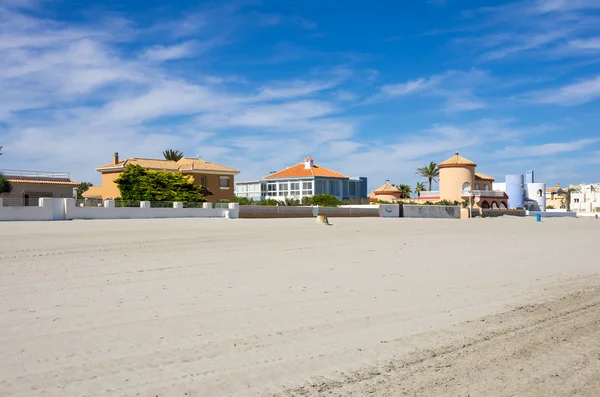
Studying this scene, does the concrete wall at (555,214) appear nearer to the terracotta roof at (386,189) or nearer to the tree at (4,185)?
the terracotta roof at (386,189)

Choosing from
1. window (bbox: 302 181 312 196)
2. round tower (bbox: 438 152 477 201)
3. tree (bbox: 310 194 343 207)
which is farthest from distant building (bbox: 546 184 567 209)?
tree (bbox: 310 194 343 207)

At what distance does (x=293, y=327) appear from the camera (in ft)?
22.5

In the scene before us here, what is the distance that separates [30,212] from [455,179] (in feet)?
184

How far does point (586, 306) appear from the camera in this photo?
8523 millimetres

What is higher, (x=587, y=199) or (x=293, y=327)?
(x=587, y=199)

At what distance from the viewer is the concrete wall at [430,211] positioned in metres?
53.9

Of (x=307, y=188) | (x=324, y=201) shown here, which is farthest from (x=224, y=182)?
(x=307, y=188)

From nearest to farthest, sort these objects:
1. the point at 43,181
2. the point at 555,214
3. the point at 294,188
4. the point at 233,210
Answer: the point at 233,210
the point at 43,181
the point at 294,188
the point at 555,214

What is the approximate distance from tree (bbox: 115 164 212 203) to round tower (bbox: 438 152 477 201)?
38043 mm

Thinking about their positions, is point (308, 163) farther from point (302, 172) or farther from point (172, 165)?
point (172, 165)

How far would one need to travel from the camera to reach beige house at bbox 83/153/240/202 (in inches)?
2265

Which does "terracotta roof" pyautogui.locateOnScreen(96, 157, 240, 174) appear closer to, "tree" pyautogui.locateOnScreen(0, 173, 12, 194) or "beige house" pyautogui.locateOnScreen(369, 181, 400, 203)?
"tree" pyautogui.locateOnScreen(0, 173, 12, 194)

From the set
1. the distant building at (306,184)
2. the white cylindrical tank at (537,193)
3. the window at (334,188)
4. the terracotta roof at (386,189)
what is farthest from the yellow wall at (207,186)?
the white cylindrical tank at (537,193)

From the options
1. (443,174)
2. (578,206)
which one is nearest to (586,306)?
(443,174)
